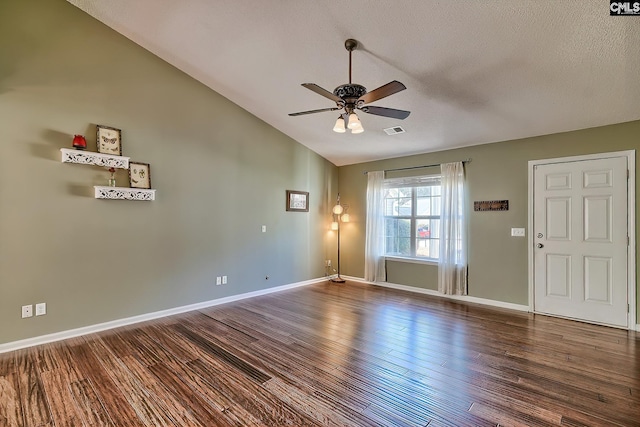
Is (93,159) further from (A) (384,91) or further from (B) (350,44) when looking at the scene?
(A) (384,91)

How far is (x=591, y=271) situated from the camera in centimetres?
391

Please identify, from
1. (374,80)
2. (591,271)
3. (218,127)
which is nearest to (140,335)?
(218,127)

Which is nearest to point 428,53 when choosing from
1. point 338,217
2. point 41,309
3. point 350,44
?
point 350,44

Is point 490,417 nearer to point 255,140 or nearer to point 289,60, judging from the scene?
point 289,60

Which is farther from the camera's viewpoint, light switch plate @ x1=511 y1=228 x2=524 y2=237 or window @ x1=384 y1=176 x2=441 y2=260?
window @ x1=384 y1=176 x2=441 y2=260

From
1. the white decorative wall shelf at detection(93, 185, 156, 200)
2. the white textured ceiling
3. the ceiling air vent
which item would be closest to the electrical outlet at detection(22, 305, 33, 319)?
the white decorative wall shelf at detection(93, 185, 156, 200)

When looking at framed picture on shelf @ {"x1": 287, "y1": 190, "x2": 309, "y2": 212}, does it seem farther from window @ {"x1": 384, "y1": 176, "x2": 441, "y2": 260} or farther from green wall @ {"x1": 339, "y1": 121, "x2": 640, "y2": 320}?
green wall @ {"x1": 339, "y1": 121, "x2": 640, "y2": 320}

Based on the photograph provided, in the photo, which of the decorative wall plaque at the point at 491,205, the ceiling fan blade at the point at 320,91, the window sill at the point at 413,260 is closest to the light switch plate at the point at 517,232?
the decorative wall plaque at the point at 491,205

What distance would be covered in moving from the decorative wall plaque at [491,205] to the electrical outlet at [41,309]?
594cm

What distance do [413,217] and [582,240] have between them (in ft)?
8.16

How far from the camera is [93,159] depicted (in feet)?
11.1

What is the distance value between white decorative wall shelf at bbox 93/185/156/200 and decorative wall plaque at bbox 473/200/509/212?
492cm

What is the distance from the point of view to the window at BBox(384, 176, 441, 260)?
17.9ft

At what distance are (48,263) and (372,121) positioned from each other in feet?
14.7
